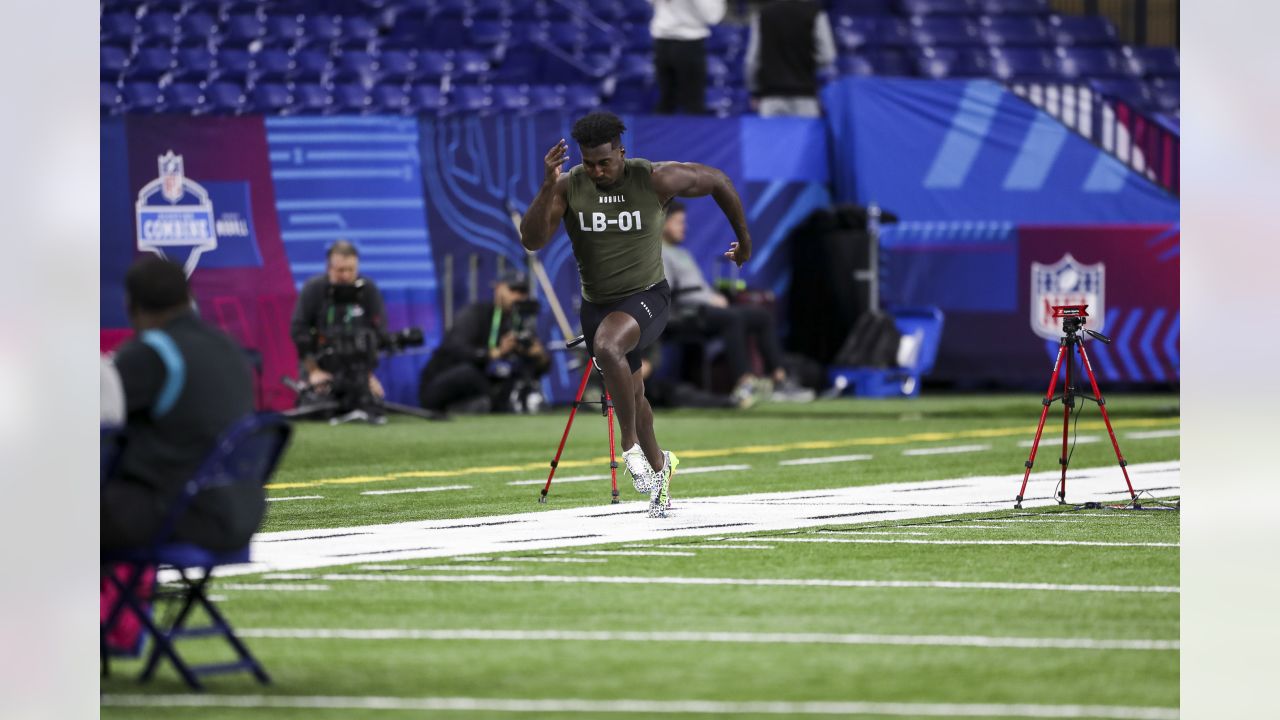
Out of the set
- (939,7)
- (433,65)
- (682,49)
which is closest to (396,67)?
(433,65)

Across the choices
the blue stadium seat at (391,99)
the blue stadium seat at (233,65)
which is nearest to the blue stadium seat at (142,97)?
the blue stadium seat at (233,65)

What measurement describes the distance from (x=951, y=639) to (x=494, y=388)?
14393mm

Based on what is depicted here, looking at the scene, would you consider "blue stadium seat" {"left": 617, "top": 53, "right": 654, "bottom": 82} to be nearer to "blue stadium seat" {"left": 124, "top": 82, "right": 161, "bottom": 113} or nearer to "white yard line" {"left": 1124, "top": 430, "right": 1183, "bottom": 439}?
"blue stadium seat" {"left": 124, "top": 82, "right": 161, "bottom": 113}

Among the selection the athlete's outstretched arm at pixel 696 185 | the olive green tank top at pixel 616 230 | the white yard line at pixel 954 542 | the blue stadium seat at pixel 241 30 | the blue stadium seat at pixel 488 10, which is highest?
the blue stadium seat at pixel 488 10

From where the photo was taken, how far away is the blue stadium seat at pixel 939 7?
29094 mm

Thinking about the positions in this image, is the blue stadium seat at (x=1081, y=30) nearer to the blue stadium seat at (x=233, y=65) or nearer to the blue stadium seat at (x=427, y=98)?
the blue stadium seat at (x=427, y=98)

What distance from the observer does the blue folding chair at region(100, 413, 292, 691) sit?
282 inches

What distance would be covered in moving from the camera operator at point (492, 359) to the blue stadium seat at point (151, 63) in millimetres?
6245

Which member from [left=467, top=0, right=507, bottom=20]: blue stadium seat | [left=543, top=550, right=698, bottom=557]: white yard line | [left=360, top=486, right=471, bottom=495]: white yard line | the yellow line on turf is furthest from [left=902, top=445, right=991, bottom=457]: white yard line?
[left=467, top=0, right=507, bottom=20]: blue stadium seat

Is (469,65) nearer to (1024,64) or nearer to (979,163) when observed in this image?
(979,163)

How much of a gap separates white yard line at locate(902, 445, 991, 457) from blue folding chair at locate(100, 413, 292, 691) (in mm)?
10018
